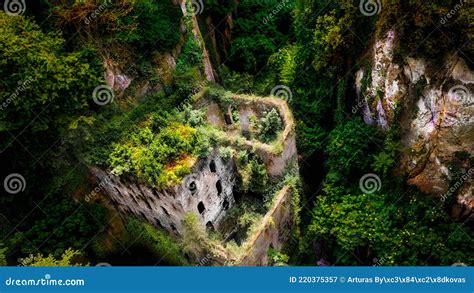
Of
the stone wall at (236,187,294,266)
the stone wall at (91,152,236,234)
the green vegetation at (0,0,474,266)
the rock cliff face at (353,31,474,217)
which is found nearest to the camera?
the rock cliff face at (353,31,474,217)

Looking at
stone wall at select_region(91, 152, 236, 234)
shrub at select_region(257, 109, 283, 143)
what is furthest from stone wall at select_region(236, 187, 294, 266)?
shrub at select_region(257, 109, 283, 143)

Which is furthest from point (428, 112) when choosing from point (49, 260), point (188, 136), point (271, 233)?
point (49, 260)

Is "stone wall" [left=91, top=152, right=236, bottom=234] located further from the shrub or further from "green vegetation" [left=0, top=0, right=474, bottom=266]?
the shrub

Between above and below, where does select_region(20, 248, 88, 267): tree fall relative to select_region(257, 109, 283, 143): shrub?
below

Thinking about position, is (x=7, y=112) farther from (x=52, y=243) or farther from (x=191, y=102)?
(x=191, y=102)

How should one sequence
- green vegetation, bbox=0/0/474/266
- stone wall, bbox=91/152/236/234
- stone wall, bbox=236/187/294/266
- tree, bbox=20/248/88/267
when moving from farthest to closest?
stone wall, bbox=236/187/294/266
stone wall, bbox=91/152/236/234
green vegetation, bbox=0/0/474/266
tree, bbox=20/248/88/267

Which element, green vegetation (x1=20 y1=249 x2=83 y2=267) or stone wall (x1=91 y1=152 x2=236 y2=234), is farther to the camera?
stone wall (x1=91 y1=152 x2=236 y2=234)

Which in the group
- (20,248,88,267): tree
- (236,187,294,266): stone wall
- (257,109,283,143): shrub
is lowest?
(236,187,294,266): stone wall
